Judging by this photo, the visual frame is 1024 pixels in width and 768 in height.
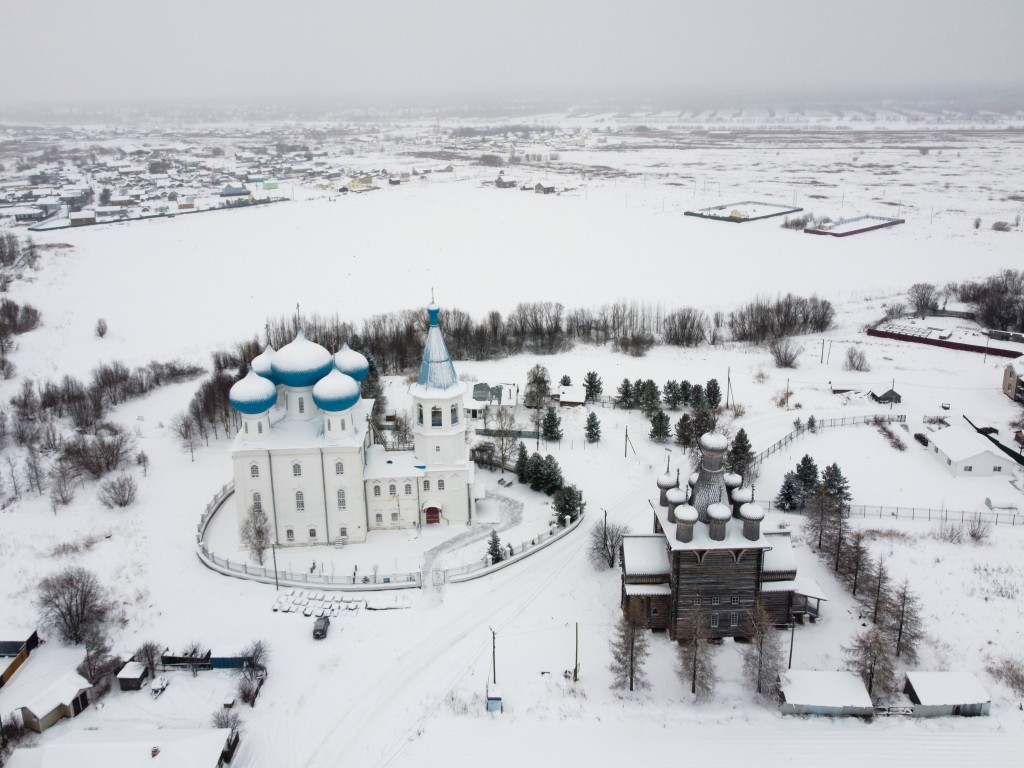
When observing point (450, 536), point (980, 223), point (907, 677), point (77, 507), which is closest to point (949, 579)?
point (907, 677)

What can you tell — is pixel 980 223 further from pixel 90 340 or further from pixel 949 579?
pixel 90 340

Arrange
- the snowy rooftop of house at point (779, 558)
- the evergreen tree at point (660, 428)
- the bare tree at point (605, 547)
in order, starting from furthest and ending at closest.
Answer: the evergreen tree at point (660, 428) → the bare tree at point (605, 547) → the snowy rooftop of house at point (779, 558)

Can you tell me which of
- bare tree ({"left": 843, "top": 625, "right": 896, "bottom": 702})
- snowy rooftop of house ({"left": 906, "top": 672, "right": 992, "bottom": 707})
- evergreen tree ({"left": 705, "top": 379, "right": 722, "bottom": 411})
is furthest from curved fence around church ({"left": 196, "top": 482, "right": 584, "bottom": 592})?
evergreen tree ({"left": 705, "top": 379, "right": 722, "bottom": 411})

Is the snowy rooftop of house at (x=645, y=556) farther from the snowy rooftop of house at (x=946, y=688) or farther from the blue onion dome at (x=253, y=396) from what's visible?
the blue onion dome at (x=253, y=396)

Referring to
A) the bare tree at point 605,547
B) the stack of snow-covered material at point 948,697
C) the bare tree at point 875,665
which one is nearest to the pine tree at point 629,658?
the bare tree at point 605,547

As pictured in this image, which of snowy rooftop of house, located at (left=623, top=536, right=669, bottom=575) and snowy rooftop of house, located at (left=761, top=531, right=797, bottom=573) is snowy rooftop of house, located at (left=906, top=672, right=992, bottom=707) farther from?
snowy rooftop of house, located at (left=623, top=536, right=669, bottom=575)

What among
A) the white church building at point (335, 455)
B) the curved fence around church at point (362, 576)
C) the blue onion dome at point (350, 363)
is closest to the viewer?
the curved fence around church at point (362, 576)

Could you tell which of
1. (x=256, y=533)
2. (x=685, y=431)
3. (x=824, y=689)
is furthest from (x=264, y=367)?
(x=824, y=689)
